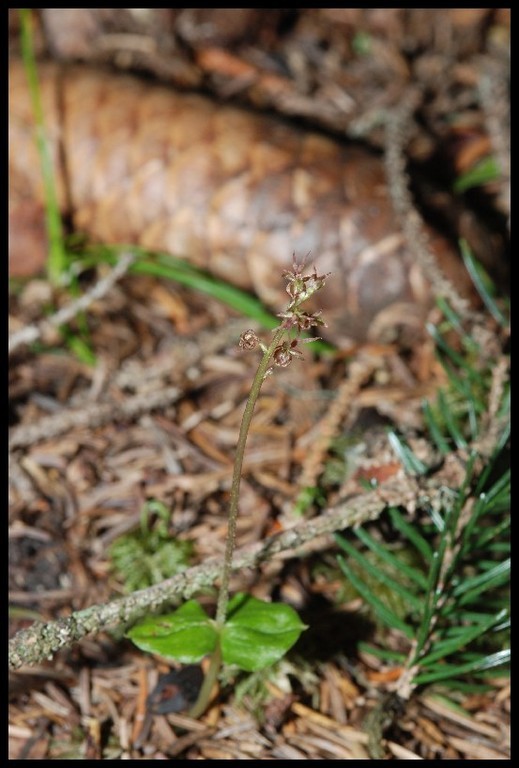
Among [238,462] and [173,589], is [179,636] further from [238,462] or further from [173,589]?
[238,462]

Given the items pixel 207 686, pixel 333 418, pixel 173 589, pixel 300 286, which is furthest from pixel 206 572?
pixel 333 418

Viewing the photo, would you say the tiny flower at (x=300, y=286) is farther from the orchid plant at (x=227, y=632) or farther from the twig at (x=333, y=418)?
the twig at (x=333, y=418)

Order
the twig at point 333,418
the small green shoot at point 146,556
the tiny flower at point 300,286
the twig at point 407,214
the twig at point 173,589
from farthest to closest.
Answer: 1. the twig at point 407,214
2. the twig at point 333,418
3. the small green shoot at point 146,556
4. the twig at point 173,589
5. the tiny flower at point 300,286

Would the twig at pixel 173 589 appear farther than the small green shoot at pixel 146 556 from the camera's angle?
No

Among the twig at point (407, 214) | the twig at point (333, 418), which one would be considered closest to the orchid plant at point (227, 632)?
the twig at point (333, 418)
